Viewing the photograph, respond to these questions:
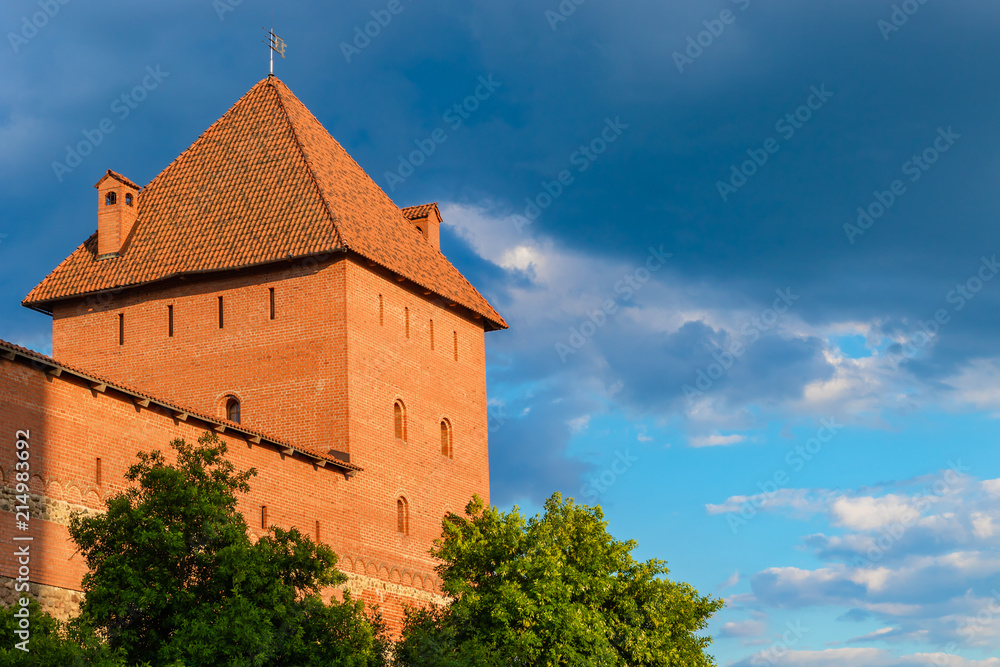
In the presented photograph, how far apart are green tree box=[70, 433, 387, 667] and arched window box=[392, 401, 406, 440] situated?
39.8 ft

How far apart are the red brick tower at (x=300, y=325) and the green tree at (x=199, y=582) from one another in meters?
8.06

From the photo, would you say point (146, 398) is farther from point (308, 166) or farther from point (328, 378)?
point (308, 166)

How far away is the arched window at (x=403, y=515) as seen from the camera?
3056 cm

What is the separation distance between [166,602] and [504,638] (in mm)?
9851

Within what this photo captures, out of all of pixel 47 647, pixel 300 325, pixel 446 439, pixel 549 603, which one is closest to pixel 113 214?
pixel 300 325

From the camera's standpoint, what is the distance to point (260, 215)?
105ft

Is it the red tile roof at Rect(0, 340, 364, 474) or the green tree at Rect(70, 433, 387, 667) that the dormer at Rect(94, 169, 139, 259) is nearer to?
the red tile roof at Rect(0, 340, 364, 474)

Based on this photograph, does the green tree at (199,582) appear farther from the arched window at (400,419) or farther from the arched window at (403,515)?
the arched window at (400,419)

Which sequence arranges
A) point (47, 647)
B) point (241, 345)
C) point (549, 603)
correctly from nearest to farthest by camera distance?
point (47, 647) → point (549, 603) → point (241, 345)

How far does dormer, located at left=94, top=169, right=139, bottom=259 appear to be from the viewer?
32750 millimetres

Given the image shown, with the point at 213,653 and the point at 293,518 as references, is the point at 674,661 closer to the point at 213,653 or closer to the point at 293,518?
the point at 293,518

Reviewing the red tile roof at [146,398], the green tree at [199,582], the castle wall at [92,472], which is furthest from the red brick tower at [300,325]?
the green tree at [199,582]

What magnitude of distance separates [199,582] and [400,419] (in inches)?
539

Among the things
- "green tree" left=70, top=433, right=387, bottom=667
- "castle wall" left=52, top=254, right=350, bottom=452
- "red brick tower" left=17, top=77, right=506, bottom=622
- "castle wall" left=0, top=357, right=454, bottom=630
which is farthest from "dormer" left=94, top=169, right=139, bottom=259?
"green tree" left=70, top=433, right=387, bottom=667
